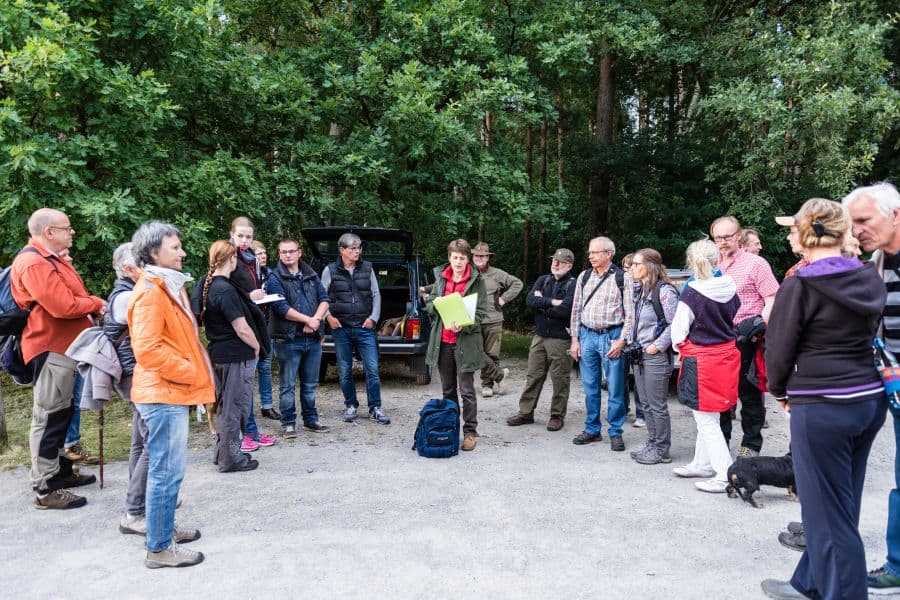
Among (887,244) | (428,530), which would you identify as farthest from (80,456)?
(887,244)

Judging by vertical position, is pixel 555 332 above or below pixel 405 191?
below

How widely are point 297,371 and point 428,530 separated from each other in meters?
3.24

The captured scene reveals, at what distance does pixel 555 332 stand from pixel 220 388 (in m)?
3.44

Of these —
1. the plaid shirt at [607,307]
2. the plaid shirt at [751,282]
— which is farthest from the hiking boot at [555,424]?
the plaid shirt at [751,282]

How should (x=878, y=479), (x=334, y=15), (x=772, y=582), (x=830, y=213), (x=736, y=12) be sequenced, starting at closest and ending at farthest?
(x=830, y=213) < (x=772, y=582) < (x=878, y=479) < (x=334, y=15) < (x=736, y=12)

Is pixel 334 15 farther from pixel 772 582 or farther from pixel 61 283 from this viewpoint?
pixel 772 582

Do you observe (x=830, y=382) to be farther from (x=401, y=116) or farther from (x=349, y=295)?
(x=401, y=116)

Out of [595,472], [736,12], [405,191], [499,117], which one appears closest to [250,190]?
[405,191]

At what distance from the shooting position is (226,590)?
135 inches

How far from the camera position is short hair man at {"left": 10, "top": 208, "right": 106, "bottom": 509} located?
454 centimetres

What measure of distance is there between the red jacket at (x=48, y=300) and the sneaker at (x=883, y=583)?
5.32m

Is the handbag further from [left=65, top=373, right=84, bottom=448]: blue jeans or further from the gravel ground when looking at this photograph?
[left=65, top=373, right=84, bottom=448]: blue jeans

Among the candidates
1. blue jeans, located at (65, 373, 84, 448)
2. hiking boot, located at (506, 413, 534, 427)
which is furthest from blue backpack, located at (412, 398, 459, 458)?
blue jeans, located at (65, 373, 84, 448)

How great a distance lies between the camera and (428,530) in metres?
4.23
